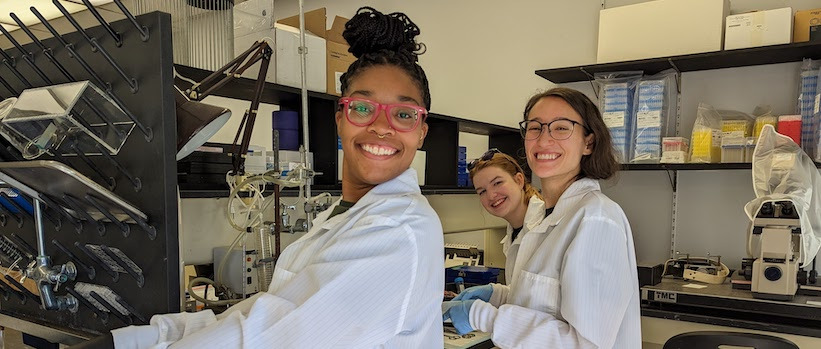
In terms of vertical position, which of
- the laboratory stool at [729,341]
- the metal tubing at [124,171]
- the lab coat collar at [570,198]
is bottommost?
the laboratory stool at [729,341]

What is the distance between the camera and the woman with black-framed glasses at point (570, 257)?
4.19 feet

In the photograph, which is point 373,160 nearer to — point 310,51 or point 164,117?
point 164,117

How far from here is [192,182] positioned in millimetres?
1604

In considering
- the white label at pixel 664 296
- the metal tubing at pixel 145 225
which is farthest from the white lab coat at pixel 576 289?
the white label at pixel 664 296

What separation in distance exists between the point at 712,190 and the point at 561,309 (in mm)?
2091

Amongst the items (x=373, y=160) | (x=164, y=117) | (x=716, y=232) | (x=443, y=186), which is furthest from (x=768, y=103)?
(x=164, y=117)

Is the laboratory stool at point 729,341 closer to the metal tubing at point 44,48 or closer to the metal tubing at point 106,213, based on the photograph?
the metal tubing at point 106,213

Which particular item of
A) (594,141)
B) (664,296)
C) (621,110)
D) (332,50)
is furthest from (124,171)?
(621,110)

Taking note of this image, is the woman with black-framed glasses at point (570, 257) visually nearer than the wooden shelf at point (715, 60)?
Yes

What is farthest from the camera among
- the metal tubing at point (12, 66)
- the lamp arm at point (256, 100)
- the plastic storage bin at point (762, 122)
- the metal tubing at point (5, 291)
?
the plastic storage bin at point (762, 122)

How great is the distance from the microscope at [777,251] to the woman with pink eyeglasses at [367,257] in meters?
1.96

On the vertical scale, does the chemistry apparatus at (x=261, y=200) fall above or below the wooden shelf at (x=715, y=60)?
below

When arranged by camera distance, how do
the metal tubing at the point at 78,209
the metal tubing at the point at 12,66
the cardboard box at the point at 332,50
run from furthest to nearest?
the cardboard box at the point at 332,50
the metal tubing at the point at 12,66
the metal tubing at the point at 78,209

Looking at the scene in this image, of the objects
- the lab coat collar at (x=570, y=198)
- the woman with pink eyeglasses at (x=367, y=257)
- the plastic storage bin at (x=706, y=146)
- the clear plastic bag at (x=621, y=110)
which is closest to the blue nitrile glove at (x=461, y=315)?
the lab coat collar at (x=570, y=198)
